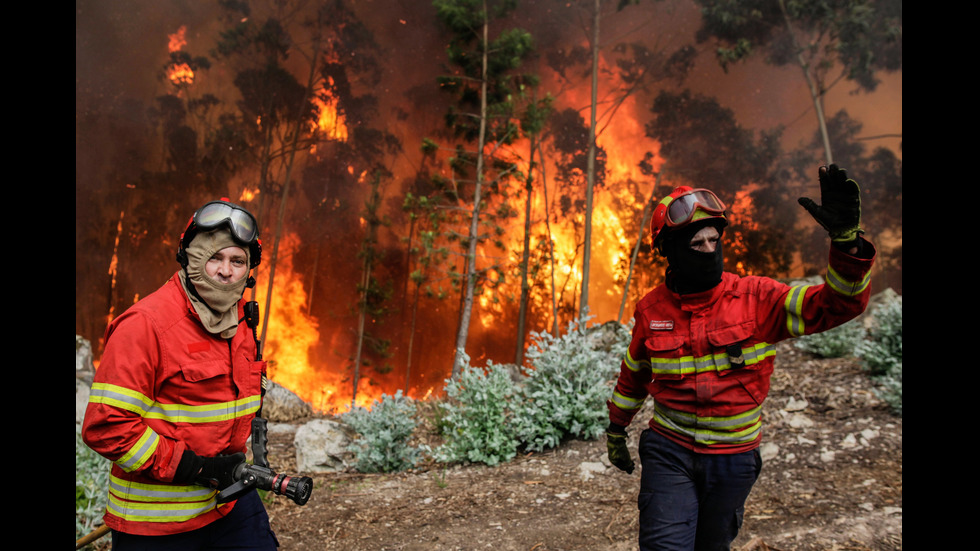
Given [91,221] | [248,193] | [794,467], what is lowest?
[794,467]

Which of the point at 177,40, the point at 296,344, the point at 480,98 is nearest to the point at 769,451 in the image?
the point at 480,98

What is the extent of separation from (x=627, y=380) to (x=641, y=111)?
13152 millimetres

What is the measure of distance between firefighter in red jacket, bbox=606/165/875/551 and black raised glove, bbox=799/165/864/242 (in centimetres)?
27

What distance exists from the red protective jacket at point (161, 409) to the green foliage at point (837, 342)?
8.03 meters

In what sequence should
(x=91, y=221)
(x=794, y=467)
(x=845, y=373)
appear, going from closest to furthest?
(x=794, y=467) < (x=845, y=373) < (x=91, y=221)

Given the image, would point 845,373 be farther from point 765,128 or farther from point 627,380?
point 765,128

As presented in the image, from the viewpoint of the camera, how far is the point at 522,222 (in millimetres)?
14266

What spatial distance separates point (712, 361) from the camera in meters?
2.24

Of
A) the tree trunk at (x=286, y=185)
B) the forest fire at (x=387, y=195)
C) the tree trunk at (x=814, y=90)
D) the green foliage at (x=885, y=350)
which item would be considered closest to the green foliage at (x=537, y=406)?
the green foliage at (x=885, y=350)

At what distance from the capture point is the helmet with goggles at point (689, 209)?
7.60 ft

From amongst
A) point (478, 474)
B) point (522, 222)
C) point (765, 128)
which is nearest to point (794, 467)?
point (478, 474)

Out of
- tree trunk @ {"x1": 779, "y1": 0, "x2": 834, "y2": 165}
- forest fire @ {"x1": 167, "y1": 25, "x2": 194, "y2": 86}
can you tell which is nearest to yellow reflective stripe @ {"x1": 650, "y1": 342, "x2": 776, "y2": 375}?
tree trunk @ {"x1": 779, "y1": 0, "x2": 834, "y2": 165}

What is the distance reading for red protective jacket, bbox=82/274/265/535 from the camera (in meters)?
1.75

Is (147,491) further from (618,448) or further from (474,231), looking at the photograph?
(474,231)
